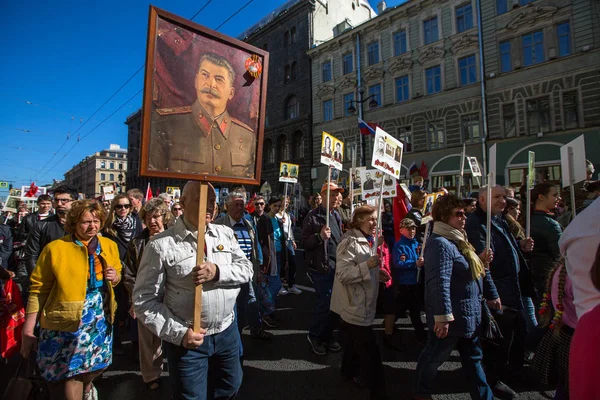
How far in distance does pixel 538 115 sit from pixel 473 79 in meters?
4.12

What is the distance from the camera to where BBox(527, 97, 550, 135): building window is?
16859 millimetres

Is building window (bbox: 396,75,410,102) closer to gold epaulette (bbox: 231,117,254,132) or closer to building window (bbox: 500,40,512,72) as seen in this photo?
building window (bbox: 500,40,512,72)

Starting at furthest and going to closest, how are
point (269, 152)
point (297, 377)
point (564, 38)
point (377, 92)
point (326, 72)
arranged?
point (269, 152) < point (326, 72) < point (377, 92) < point (564, 38) < point (297, 377)

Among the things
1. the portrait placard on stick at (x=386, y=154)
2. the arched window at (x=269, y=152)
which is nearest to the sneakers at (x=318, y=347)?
the portrait placard on stick at (x=386, y=154)

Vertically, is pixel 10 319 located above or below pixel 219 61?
below

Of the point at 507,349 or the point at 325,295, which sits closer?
the point at 507,349

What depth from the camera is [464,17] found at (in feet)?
64.0

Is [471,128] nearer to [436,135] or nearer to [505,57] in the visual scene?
[436,135]

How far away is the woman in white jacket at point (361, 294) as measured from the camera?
2.97m

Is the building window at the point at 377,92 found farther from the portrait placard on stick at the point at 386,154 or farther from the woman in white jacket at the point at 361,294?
the woman in white jacket at the point at 361,294

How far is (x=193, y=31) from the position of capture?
209cm

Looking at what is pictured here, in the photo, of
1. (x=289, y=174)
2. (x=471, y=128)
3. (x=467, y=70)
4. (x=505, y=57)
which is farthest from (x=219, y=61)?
(x=467, y=70)

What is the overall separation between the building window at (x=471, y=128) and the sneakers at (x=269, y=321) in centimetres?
1812

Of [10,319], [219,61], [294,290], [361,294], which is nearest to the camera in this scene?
[219,61]
